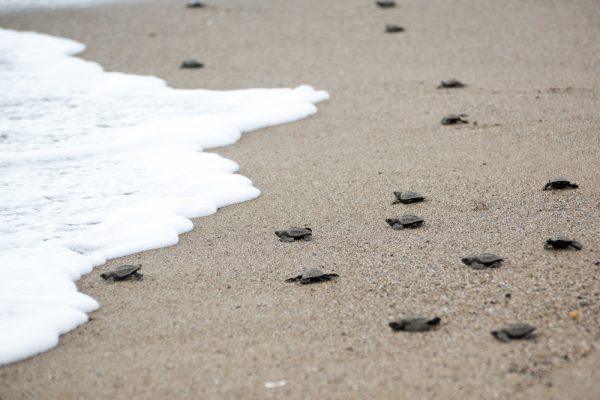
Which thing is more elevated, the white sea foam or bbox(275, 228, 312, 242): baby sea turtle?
the white sea foam

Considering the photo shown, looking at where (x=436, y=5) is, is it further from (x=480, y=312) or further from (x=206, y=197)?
(x=480, y=312)

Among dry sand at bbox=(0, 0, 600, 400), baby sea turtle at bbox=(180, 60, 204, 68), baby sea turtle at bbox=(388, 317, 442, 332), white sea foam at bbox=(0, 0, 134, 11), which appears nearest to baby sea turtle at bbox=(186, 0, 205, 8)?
white sea foam at bbox=(0, 0, 134, 11)

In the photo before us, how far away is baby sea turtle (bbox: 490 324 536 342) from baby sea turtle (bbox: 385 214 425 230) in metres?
1.15

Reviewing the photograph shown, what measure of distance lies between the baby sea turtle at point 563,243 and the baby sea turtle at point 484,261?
0.90 feet

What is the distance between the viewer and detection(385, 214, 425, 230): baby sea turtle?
376 cm

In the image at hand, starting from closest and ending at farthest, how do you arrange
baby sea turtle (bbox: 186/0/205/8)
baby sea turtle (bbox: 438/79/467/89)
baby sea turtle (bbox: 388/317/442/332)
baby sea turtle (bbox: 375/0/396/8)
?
baby sea turtle (bbox: 388/317/442/332) < baby sea turtle (bbox: 438/79/467/89) < baby sea turtle (bbox: 375/0/396/8) < baby sea turtle (bbox: 186/0/205/8)

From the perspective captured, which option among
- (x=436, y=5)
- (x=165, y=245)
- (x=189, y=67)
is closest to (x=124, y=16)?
(x=189, y=67)

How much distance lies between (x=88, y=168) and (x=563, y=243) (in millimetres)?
3201

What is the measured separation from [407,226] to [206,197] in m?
1.29

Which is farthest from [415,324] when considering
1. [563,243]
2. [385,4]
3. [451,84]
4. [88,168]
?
[385,4]

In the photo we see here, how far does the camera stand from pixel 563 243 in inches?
131

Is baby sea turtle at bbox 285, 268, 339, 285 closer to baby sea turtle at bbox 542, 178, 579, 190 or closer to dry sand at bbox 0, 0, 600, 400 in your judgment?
dry sand at bbox 0, 0, 600, 400

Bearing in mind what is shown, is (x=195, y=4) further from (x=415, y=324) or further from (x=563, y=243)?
(x=415, y=324)

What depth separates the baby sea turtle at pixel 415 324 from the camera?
277 centimetres
